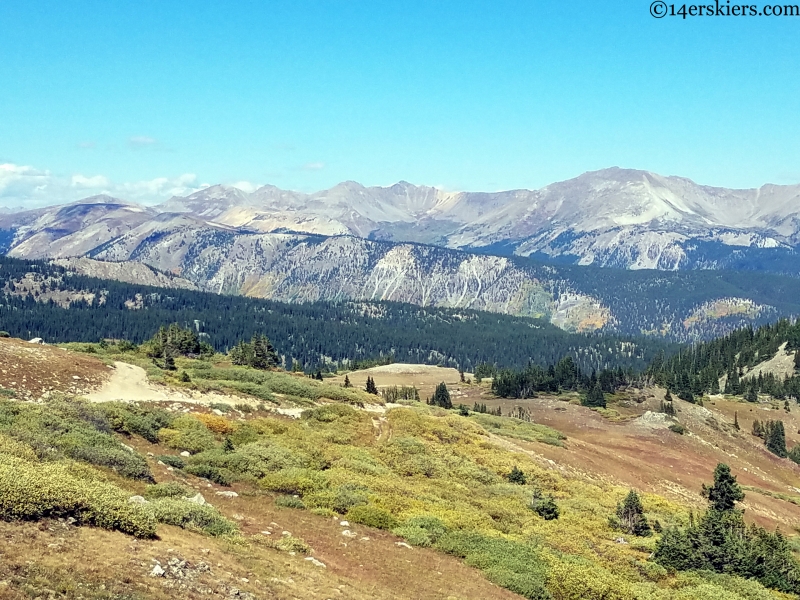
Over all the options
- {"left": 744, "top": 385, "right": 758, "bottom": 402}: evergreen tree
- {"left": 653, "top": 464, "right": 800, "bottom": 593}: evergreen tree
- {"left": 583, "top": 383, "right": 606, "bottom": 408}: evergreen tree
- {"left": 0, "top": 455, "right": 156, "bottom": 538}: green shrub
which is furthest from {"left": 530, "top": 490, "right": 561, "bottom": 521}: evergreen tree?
{"left": 744, "top": 385, "right": 758, "bottom": 402}: evergreen tree

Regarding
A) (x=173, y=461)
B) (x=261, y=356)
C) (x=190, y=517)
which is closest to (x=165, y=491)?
(x=190, y=517)

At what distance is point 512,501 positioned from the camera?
38250 mm

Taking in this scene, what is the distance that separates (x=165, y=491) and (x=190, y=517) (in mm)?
3501

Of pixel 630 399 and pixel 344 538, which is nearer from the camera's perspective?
pixel 344 538

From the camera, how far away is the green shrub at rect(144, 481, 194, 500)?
24.5m

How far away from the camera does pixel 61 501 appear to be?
59.9 ft

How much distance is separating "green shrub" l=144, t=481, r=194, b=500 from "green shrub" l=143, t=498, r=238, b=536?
1924 millimetres

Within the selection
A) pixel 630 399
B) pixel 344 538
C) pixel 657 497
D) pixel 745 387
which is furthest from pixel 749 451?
pixel 344 538

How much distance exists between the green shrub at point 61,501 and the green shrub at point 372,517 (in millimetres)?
10954

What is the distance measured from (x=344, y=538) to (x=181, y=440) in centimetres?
1420

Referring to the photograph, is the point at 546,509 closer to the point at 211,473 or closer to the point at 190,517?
the point at 211,473

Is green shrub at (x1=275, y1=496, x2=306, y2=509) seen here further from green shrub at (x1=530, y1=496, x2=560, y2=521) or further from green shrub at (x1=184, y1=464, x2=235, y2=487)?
green shrub at (x1=530, y1=496, x2=560, y2=521)

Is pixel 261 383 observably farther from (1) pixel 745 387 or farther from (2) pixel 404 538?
(1) pixel 745 387

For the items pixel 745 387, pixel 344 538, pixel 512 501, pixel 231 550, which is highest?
pixel 231 550
